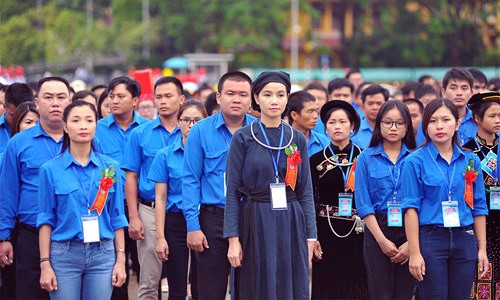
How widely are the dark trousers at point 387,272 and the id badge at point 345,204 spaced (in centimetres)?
45

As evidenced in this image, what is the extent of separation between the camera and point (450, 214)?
6.89 m

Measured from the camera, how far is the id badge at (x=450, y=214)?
270 inches

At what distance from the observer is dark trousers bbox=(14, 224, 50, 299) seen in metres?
7.10

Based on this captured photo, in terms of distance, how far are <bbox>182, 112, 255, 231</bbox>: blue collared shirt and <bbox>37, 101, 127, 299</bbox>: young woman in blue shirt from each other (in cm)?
66

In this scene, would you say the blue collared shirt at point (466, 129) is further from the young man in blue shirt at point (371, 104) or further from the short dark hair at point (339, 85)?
the short dark hair at point (339, 85)

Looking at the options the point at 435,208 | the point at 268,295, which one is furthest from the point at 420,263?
the point at 268,295

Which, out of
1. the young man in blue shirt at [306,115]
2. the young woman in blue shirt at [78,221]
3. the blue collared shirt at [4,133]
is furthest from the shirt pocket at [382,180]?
the blue collared shirt at [4,133]

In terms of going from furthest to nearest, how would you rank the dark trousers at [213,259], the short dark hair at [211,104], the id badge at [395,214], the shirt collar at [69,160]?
the short dark hair at [211,104]
the id badge at [395,214]
the dark trousers at [213,259]
the shirt collar at [69,160]

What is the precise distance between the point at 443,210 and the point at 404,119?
1.09m

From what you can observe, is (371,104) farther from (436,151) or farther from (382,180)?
(436,151)

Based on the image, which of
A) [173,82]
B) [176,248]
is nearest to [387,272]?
[176,248]

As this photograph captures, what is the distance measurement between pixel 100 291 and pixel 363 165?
2297mm

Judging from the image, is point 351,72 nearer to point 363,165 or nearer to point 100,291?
point 363,165

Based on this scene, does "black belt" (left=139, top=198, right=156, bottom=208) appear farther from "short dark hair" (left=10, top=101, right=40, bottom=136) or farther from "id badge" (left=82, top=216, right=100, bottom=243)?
"id badge" (left=82, top=216, right=100, bottom=243)
